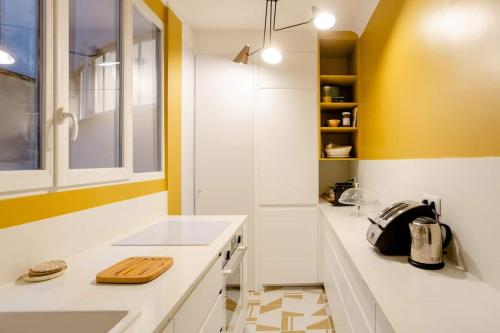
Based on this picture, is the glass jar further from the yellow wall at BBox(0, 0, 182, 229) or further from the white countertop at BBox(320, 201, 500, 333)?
the white countertop at BBox(320, 201, 500, 333)

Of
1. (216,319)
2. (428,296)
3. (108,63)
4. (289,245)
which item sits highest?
(108,63)

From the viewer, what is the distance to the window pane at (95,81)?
55.9 inches

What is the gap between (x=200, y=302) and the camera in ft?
3.68

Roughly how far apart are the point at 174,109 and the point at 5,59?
58.2 inches

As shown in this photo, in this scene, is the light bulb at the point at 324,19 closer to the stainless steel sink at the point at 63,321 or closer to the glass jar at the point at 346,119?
the glass jar at the point at 346,119

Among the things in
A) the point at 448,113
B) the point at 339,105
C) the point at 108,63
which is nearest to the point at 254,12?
the point at 339,105

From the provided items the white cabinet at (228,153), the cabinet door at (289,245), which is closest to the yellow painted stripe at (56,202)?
the white cabinet at (228,153)

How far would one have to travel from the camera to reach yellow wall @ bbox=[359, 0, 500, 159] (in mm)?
1075

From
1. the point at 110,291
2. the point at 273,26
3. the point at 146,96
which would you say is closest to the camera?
the point at 110,291

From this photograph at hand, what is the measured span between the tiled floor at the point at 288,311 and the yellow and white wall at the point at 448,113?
1106 millimetres

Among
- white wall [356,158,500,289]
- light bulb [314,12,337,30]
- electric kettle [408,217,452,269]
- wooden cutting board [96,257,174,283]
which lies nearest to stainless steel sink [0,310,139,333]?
wooden cutting board [96,257,174,283]

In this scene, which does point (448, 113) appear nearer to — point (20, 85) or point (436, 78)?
point (436, 78)

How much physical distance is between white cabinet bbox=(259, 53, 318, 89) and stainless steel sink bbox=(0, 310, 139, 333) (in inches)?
98.6

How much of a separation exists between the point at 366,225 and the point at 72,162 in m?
1.86
